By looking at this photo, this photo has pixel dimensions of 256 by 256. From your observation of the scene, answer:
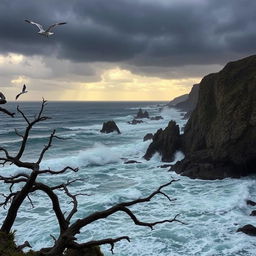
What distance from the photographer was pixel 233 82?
41406 millimetres

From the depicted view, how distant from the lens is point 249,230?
21344mm

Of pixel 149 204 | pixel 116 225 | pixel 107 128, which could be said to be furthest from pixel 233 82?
pixel 107 128

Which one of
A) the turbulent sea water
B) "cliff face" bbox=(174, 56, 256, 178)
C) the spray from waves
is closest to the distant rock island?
"cliff face" bbox=(174, 56, 256, 178)

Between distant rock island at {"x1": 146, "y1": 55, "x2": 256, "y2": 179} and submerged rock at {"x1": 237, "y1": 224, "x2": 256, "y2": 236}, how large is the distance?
14513 mm

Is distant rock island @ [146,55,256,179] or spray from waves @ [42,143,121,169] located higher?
distant rock island @ [146,55,256,179]

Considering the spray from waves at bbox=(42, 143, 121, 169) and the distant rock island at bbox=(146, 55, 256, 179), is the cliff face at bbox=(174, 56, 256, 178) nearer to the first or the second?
the distant rock island at bbox=(146, 55, 256, 179)

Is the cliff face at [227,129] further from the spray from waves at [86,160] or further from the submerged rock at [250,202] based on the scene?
the spray from waves at [86,160]

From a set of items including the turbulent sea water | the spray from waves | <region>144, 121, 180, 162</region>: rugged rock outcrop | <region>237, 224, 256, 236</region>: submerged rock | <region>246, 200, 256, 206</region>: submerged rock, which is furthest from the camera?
the spray from waves

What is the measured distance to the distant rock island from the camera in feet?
119

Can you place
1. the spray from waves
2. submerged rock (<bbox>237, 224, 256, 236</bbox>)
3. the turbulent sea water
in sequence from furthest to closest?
the spray from waves → submerged rock (<bbox>237, 224, 256, 236</bbox>) → the turbulent sea water

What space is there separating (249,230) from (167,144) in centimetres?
2715

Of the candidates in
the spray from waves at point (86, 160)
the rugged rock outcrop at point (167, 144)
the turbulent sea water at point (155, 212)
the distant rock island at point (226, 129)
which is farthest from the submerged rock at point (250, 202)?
the spray from waves at point (86, 160)

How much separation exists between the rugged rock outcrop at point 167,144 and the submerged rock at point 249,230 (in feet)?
81.8

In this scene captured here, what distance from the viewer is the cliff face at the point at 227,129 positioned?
119 feet
